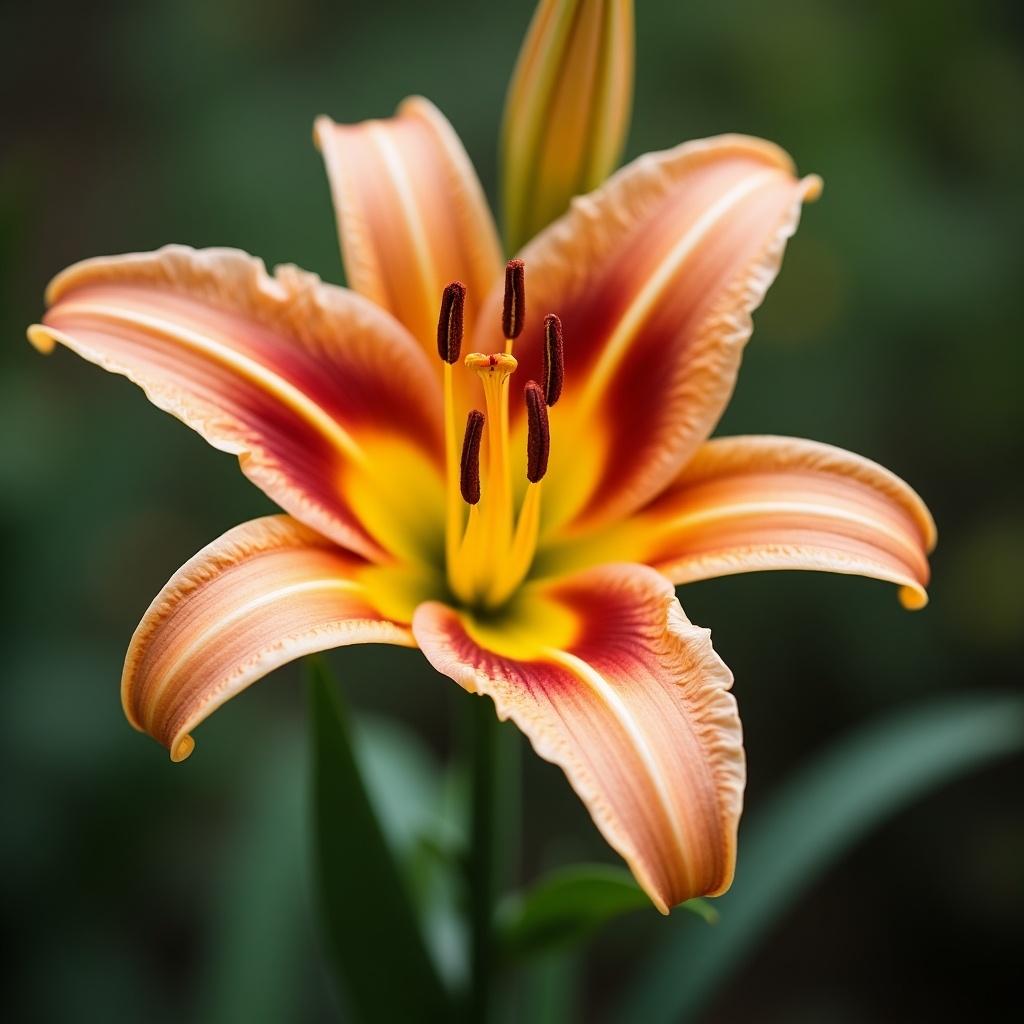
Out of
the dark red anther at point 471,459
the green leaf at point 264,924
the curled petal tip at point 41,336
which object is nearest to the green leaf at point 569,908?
the dark red anther at point 471,459

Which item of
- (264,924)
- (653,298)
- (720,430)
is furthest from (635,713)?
(720,430)

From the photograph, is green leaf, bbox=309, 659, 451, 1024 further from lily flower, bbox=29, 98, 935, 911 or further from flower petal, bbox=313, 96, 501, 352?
flower petal, bbox=313, 96, 501, 352

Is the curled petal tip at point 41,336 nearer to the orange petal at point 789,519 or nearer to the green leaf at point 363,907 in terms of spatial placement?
the green leaf at point 363,907

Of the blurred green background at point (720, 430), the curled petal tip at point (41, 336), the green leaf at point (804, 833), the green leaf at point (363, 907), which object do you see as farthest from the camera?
the blurred green background at point (720, 430)

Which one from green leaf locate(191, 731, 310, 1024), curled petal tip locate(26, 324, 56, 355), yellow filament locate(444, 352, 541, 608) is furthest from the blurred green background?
curled petal tip locate(26, 324, 56, 355)

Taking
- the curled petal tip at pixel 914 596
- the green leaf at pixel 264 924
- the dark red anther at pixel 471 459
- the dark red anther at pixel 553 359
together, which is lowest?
the green leaf at pixel 264 924

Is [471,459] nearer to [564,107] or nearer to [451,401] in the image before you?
[451,401]

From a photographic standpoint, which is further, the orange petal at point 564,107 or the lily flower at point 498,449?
the orange petal at point 564,107

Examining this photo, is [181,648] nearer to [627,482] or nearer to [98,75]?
[627,482]
